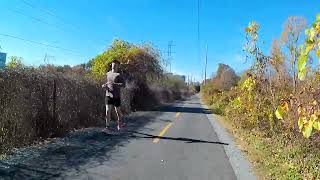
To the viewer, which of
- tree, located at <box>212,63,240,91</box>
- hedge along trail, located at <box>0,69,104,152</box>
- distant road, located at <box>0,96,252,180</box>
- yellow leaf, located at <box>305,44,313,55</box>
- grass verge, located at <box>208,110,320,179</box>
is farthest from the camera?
tree, located at <box>212,63,240,91</box>

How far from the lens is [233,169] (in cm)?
916

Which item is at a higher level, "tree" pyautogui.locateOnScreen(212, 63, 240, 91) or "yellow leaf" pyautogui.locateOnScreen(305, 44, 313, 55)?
"tree" pyautogui.locateOnScreen(212, 63, 240, 91)

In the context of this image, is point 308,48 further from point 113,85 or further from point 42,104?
point 113,85

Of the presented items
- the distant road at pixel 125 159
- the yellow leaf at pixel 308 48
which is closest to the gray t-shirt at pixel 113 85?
the distant road at pixel 125 159

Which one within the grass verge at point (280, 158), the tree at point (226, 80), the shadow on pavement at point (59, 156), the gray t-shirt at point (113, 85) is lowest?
the grass verge at point (280, 158)

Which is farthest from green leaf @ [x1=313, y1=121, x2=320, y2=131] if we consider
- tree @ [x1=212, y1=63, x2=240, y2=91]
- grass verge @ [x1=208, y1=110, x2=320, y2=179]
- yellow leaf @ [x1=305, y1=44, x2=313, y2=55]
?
tree @ [x1=212, y1=63, x2=240, y2=91]

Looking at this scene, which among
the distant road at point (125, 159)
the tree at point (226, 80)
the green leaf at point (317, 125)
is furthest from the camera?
the tree at point (226, 80)

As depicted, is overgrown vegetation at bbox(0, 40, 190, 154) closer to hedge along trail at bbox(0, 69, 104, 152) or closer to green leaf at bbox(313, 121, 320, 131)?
hedge along trail at bbox(0, 69, 104, 152)

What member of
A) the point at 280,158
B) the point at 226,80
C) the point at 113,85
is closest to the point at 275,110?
the point at 280,158

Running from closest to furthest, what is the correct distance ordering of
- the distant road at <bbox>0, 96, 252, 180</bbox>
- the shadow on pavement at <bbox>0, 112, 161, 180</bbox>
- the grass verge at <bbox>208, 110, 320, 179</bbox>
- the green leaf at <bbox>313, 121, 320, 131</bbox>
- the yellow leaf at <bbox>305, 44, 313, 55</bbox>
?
1. the yellow leaf at <bbox>305, 44, 313, 55</bbox>
2. the green leaf at <bbox>313, 121, 320, 131</bbox>
3. the shadow on pavement at <bbox>0, 112, 161, 180</bbox>
4. the distant road at <bbox>0, 96, 252, 180</bbox>
5. the grass verge at <bbox>208, 110, 320, 179</bbox>

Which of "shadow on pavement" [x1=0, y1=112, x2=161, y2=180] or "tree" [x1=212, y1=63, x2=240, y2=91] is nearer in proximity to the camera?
"shadow on pavement" [x1=0, y1=112, x2=161, y2=180]

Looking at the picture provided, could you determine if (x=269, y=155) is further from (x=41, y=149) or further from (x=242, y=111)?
(x=242, y=111)

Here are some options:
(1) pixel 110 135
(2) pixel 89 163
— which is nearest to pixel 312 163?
(2) pixel 89 163

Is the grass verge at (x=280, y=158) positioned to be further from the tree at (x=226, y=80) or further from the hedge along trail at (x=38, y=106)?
the tree at (x=226, y=80)
